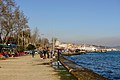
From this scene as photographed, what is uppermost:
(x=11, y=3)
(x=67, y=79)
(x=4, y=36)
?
(x=11, y=3)

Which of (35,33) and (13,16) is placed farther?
(35,33)

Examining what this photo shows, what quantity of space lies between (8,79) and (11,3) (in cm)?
4204

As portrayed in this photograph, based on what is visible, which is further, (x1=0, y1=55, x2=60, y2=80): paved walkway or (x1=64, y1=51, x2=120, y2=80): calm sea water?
(x1=64, y1=51, x2=120, y2=80): calm sea water

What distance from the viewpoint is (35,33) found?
534 ft

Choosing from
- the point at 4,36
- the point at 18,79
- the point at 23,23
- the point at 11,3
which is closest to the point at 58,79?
the point at 18,79

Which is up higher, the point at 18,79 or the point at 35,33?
the point at 35,33

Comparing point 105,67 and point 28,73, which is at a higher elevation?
point 28,73

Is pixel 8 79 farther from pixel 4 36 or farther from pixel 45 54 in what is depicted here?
pixel 4 36

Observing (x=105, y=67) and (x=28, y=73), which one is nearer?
(x=28, y=73)

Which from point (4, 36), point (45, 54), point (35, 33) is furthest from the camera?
point (35, 33)

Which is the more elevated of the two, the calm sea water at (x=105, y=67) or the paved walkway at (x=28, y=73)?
the paved walkway at (x=28, y=73)

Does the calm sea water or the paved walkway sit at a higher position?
the paved walkway

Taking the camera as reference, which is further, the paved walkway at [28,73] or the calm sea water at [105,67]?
the calm sea water at [105,67]

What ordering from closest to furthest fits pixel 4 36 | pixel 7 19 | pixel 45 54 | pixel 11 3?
pixel 11 3 → pixel 45 54 → pixel 7 19 → pixel 4 36
